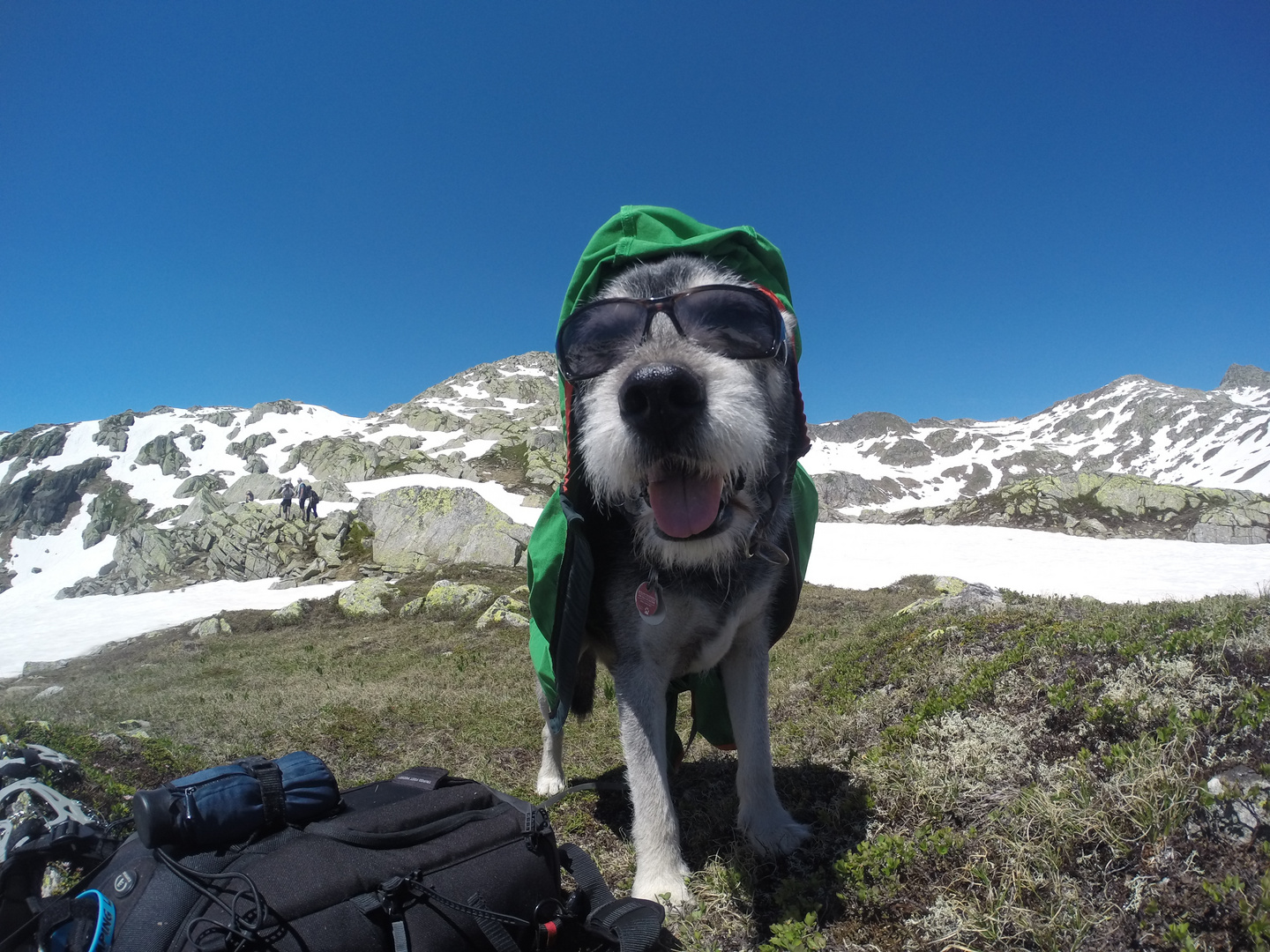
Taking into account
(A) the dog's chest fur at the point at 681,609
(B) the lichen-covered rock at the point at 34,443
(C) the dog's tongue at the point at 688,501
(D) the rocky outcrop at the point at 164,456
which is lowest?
(A) the dog's chest fur at the point at 681,609

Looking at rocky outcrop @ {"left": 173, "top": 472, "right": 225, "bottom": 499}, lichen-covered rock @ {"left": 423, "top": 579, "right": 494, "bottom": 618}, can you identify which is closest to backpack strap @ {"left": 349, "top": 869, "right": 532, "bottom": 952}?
lichen-covered rock @ {"left": 423, "top": 579, "right": 494, "bottom": 618}

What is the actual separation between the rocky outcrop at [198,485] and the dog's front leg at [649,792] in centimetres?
11802

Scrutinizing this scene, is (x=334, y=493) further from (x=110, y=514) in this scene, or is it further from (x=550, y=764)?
(x=110, y=514)

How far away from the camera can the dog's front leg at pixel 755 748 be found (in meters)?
3.35

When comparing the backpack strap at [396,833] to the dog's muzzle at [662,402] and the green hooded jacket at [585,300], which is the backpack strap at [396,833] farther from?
the dog's muzzle at [662,402]

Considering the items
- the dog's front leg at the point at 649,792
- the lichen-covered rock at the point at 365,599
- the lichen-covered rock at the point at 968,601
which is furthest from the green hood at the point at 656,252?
the lichen-covered rock at the point at 365,599

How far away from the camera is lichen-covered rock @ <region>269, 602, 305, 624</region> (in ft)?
66.3

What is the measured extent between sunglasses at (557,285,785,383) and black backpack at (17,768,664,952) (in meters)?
2.23

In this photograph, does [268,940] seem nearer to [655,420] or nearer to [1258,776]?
[655,420]

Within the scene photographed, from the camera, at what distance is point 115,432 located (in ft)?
435

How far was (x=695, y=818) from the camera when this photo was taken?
3979 mm

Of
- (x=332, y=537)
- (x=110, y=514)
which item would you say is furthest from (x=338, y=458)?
(x=332, y=537)

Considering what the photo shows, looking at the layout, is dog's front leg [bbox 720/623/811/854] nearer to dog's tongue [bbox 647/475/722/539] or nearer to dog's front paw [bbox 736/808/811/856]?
dog's front paw [bbox 736/808/811/856]

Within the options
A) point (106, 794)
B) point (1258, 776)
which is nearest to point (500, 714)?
point (106, 794)
